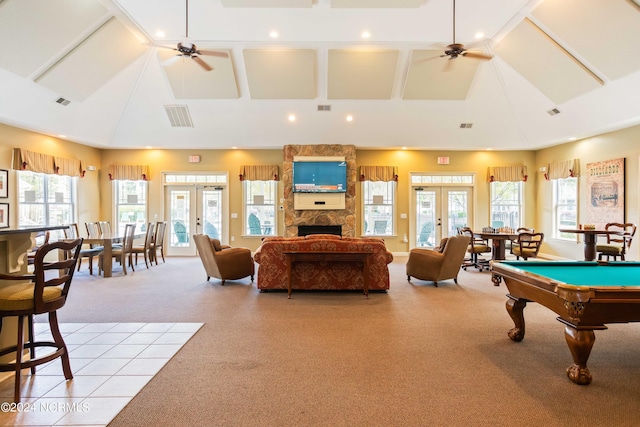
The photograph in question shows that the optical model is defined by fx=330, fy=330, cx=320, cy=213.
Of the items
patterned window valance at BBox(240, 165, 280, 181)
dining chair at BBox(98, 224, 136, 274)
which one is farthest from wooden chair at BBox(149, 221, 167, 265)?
patterned window valance at BBox(240, 165, 280, 181)

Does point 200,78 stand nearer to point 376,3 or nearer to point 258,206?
point 258,206

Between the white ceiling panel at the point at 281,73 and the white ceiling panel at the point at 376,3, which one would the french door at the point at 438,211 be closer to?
the white ceiling panel at the point at 281,73

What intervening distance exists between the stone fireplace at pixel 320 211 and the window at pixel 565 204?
5.42 metres

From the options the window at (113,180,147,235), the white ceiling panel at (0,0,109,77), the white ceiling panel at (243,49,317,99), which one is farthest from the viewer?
the window at (113,180,147,235)

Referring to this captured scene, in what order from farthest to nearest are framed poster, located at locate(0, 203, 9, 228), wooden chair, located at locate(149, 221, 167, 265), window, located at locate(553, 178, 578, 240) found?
window, located at locate(553, 178, 578, 240) < wooden chair, located at locate(149, 221, 167, 265) < framed poster, located at locate(0, 203, 9, 228)

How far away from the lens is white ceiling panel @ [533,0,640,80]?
4.81 metres

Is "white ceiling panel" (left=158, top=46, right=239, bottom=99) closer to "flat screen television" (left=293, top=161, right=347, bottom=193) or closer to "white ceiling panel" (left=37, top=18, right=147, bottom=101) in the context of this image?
"white ceiling panel" (left=37, top=18, right=147, bottom=101)

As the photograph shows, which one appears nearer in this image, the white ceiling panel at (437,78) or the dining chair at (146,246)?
the white ceiling panel at (437,78)

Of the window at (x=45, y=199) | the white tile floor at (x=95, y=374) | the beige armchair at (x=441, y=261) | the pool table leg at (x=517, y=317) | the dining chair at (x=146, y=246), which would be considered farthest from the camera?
the dining chair at (x=146, y=246)

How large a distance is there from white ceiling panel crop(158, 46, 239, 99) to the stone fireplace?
7.42ft

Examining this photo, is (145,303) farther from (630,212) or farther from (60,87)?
(630,212)

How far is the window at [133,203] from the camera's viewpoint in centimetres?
966

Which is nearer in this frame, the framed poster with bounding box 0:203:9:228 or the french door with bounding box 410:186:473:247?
the framed poster with bounding box 0:203:9:228

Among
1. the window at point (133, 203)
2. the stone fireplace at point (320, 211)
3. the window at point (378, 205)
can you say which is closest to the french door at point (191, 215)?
the window at point (133, 203)
